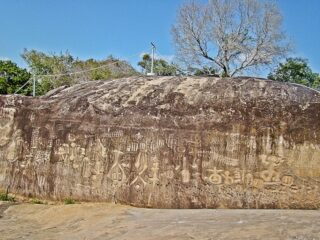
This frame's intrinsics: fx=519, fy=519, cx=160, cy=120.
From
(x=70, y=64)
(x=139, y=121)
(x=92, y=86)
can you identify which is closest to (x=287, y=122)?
(x=139, y=121)

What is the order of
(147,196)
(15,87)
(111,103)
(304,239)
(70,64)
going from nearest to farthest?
(304,239) → (147,196) → (111,103) → (15,87) → (70,64)

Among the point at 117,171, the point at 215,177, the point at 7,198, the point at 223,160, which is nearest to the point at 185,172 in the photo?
the point at 215,177

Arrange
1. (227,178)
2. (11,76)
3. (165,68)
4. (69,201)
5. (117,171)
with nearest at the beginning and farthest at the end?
(227,178), (117,171), (69,201), (11,76), (165,68)

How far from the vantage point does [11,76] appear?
27.0 m

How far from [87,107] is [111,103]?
0.40m

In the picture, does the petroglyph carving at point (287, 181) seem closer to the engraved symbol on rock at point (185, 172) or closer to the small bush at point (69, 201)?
the engraved symbol on rock at point (185, 172)

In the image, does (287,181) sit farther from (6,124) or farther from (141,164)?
(6,124)

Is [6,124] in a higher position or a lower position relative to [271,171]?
higher

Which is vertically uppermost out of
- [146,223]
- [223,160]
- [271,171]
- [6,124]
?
[6,124]

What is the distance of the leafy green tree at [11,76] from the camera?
26.5 meters

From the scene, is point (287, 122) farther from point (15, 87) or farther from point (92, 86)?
point (15, 87)

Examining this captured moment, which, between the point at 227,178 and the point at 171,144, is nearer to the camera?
the point at 227,178

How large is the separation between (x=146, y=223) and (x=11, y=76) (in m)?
22.3

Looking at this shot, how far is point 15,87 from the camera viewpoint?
87.4ft
